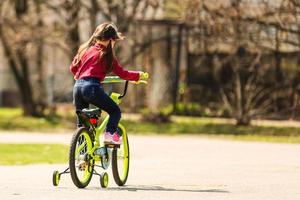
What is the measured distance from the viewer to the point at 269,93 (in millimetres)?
28156

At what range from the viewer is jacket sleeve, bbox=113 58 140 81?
36.9 ft

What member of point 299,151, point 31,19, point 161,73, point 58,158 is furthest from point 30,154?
point 161,73

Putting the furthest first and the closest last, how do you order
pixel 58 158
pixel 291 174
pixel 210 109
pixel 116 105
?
1. pixel 210 109
2. pixel 58 158
3. pixel 291 174
4. pixel 116 105

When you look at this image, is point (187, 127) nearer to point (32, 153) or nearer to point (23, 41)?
point (23, 41)

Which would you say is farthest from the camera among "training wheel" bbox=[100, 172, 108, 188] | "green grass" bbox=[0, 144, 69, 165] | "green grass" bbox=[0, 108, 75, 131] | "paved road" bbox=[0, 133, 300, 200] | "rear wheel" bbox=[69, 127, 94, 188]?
"green grass" bbox=[0, 108, 75, 131]

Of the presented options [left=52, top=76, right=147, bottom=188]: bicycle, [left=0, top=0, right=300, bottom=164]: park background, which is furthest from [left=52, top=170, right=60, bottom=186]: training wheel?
[left=0, top=0, right=300, bottom=164]: park background

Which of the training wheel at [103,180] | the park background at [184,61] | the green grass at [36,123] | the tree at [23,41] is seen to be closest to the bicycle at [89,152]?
the training wheel at [103,180]

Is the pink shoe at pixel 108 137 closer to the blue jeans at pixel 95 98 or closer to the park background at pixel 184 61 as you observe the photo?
the blue jeans at pixel 95 98

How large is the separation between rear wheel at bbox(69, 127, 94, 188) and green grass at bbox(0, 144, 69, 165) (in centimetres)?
462

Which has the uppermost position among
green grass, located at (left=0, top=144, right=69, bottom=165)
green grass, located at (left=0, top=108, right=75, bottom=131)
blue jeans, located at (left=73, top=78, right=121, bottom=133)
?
blue jeans, located at (left=73, top=78, right=121, bottom=133)

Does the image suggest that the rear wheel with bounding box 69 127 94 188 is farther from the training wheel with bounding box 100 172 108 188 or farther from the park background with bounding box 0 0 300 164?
the park background with bounding box 0 0 300 164

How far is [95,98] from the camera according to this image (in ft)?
36.0

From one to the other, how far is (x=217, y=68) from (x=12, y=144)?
11.0 metres

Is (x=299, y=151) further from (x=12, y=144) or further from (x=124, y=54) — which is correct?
(x=124, y=54)
